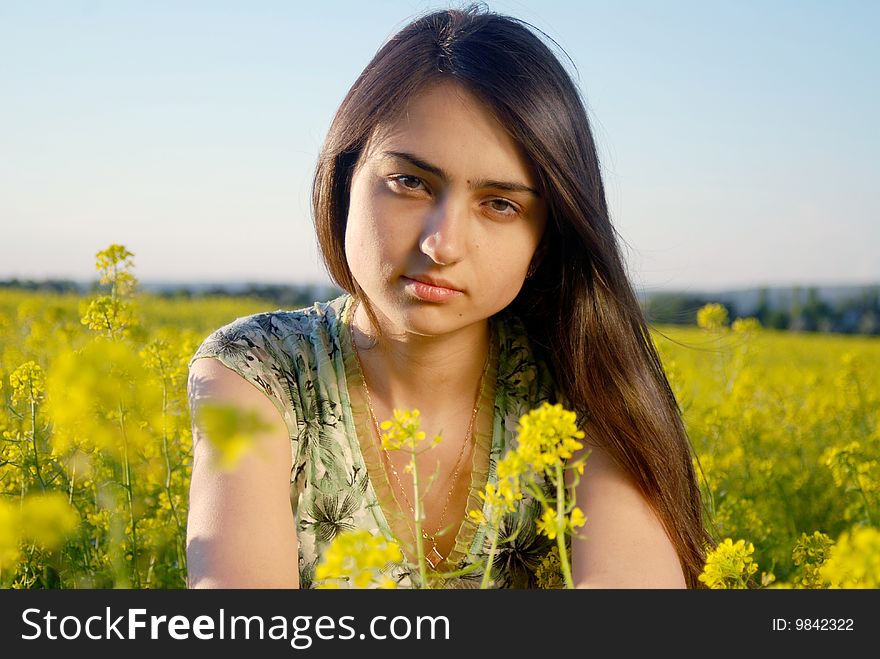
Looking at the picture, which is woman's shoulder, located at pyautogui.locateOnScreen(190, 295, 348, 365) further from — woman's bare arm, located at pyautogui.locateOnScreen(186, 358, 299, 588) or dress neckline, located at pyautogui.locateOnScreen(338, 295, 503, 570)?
woman's bare arm, located at pyautogui.locateOnScreen(186, 358, 299, 588)

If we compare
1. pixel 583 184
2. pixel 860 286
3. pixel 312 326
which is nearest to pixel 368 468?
pixel 312 326

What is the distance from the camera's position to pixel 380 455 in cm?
240

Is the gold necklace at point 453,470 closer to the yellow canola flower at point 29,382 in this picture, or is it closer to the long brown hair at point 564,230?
the long brown hair at point 564,230

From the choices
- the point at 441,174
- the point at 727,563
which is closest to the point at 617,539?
the point at 727,563

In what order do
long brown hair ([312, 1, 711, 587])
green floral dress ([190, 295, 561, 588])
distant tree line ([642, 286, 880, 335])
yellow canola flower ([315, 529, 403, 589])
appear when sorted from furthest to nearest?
distant tree line ([642, 286, 880, 335]), green floral dress ([190, 295, 561, 588]), long brown hair ([312, 1, 711, 587]), yellow canola flower ([315, 529, 403, 589])

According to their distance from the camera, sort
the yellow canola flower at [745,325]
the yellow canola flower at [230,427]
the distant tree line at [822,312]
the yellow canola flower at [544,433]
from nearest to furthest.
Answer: the yellow canola flower at [230,427]
the yellow canola flower at [544,433]
the yellow canola flower at [745,325]
the distant tree line at [822,312]

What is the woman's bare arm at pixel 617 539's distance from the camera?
1945 mm

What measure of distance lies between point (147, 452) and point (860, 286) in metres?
30.7

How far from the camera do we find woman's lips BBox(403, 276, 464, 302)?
187 centimetres

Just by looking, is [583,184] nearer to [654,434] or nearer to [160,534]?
[654,434]

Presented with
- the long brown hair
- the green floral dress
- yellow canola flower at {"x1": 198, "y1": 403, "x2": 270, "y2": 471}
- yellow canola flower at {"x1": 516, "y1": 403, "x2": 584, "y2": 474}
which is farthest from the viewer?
the green floral dress

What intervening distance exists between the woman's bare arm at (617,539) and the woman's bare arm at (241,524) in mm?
686

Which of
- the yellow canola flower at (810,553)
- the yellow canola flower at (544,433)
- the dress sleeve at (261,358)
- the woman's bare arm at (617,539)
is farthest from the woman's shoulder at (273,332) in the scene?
the yellow canola flower at (810,553)

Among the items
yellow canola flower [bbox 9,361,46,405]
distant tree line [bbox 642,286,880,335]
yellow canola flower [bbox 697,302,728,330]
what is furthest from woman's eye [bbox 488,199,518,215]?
distant tree line [bbox 642,286,880,335]
